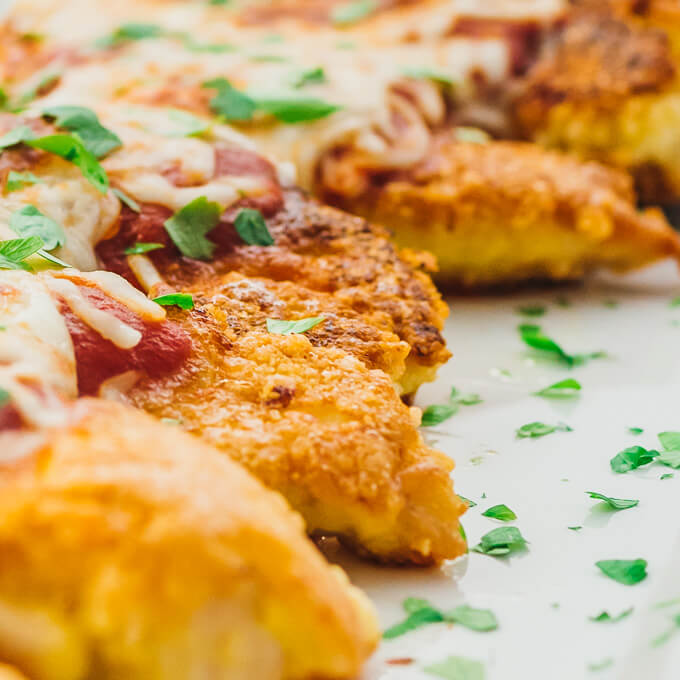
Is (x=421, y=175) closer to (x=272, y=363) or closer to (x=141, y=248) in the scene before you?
(x=141, y=248)

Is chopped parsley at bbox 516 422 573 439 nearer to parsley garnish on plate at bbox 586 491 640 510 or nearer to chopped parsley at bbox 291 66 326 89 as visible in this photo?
parsley garnish on plate at bbox 586 491 640 510

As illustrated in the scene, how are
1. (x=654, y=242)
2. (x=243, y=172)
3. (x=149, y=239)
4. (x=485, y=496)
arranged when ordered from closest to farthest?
(x=485, y=496) → (x=149, y=239) → (x=243, y=172) → (x=654, y=242)

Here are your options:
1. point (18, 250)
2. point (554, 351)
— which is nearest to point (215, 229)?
point (18, 250)

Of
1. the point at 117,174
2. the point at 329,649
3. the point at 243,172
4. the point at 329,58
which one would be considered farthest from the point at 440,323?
the point at 329,58

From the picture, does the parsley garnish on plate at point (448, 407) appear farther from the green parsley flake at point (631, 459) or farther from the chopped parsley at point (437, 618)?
the chopped parsley at point (437, 618)

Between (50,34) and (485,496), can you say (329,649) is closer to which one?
(485,496)

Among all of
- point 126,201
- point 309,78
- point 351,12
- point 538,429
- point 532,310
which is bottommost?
point 532,310

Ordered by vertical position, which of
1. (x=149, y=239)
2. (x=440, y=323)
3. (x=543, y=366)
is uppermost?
(x=149, y=239)

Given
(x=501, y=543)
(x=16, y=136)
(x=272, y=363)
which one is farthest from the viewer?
(x=16, y=136)
